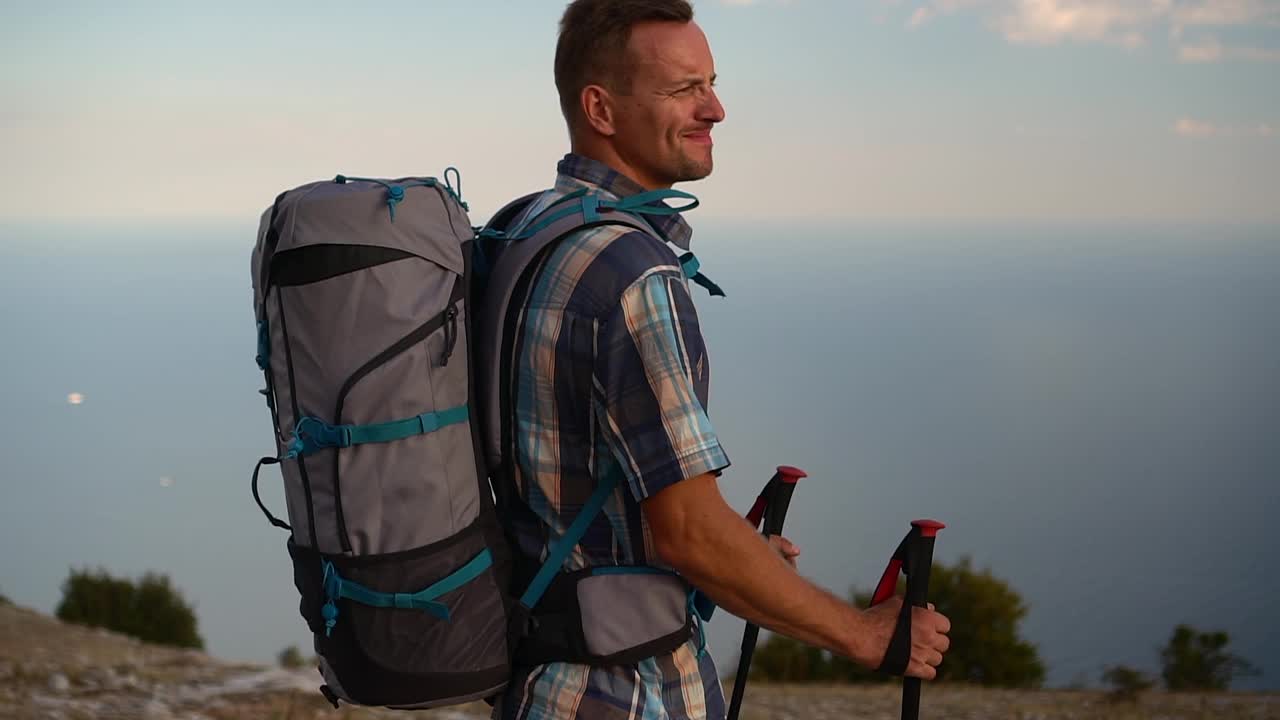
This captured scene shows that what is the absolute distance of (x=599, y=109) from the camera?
2455mm

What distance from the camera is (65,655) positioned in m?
9.61

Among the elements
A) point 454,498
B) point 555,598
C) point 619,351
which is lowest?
point 555,598

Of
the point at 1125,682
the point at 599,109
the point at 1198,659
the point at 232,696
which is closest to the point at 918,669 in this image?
the point at 599,109

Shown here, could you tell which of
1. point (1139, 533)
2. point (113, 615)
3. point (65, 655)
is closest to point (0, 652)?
point (65, 655)

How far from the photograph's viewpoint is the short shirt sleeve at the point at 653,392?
77.8 inches

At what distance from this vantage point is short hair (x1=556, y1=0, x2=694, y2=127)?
244 centimetres

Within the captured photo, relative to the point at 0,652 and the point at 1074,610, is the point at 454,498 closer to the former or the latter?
the point at 0,652

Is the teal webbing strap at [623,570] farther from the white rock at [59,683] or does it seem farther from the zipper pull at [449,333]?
the white rock at [59,683]

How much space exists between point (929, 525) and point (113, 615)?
24.2m

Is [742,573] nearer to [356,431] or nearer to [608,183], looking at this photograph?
[356,431]

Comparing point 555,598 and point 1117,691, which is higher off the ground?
point 555,598

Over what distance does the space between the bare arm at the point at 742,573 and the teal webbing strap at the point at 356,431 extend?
45 cm

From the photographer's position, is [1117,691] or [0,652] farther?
[1117,691]

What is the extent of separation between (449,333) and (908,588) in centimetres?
106
